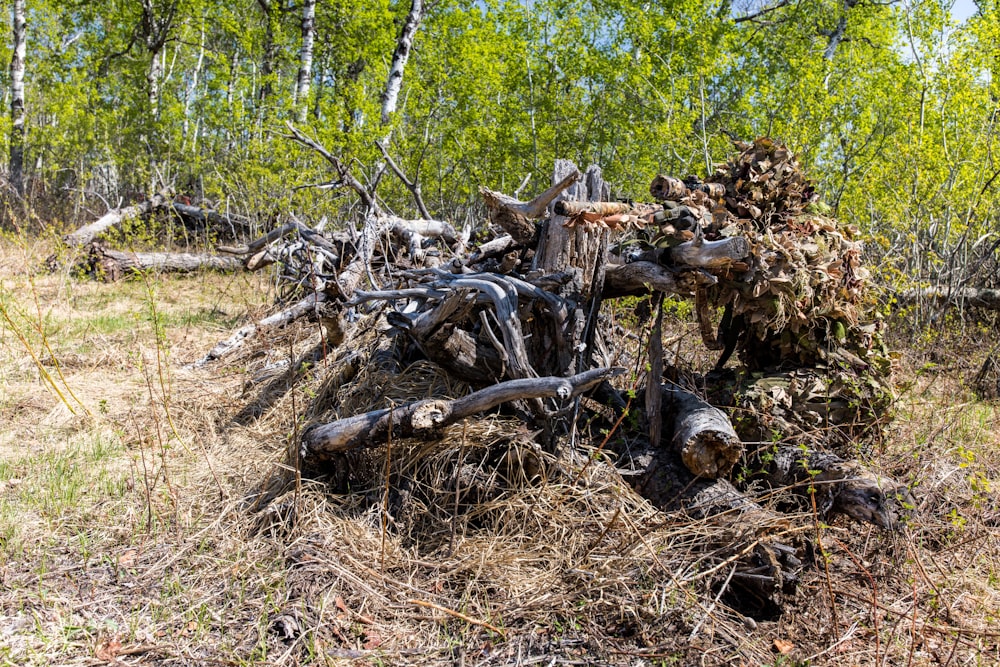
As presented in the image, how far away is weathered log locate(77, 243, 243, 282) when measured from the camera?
902 cm

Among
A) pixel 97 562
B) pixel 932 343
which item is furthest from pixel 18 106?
pixel 932 343

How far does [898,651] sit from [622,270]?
2.14m

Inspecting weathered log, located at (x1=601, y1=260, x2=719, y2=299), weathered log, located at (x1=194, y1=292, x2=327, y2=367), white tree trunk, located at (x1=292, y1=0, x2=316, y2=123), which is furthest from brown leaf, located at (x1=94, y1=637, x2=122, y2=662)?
white tree trunk, located at (x1=292, y1=0, x2=316, y2=123)

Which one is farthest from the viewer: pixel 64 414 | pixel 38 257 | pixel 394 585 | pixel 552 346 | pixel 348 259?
pixel 38 257

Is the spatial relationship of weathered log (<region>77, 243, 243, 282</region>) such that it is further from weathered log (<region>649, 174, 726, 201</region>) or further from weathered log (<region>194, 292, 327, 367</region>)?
weathered log (<region>649, 174, 726, 201</region>)

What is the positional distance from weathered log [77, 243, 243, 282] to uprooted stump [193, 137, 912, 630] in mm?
6384

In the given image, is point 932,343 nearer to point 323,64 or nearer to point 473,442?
point 473,442

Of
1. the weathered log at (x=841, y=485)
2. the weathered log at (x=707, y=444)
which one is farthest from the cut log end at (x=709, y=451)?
the weathered log at (x=841, y=485)

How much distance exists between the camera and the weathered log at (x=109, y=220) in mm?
9878

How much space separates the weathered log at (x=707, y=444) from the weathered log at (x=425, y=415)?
2.17ft

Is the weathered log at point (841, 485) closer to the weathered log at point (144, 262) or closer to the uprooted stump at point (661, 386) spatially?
the uprooted stump at point (661, 386)

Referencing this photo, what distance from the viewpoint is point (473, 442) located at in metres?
3.50

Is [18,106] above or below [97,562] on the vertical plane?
above

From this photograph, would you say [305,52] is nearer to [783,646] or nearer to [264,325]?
[264,325]
